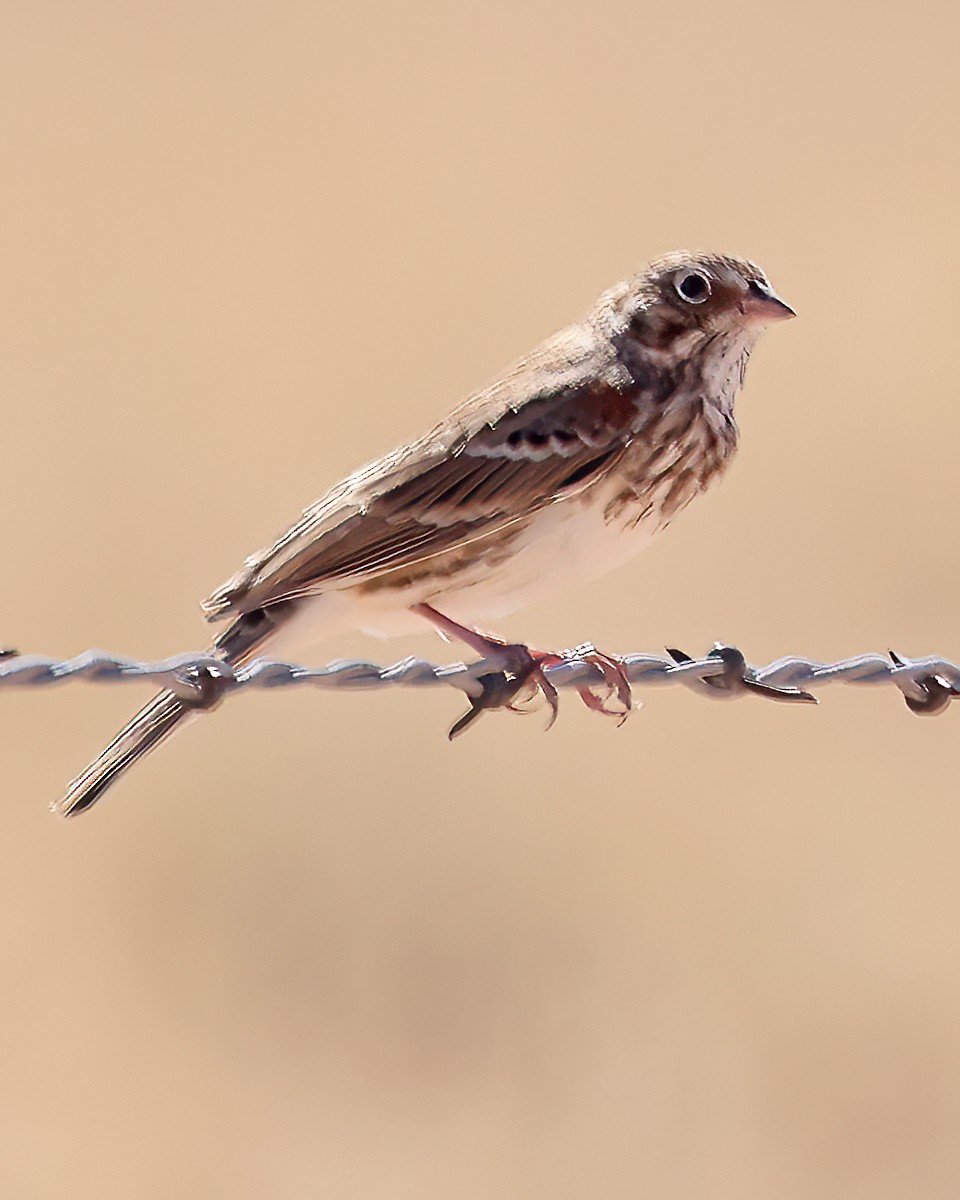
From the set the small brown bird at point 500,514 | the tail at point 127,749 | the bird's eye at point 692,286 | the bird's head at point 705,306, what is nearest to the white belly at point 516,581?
the small brown bird at point 500,514

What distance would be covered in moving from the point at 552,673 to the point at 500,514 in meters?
0.68

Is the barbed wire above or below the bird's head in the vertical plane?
below

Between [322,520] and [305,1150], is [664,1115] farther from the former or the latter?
[322,520]

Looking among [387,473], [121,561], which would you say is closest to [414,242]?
[121,561]

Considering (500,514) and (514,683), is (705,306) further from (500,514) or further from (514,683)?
(514,683)

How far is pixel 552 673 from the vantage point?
18.8 ft

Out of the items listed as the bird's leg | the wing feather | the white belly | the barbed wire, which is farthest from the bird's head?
the barbed wire

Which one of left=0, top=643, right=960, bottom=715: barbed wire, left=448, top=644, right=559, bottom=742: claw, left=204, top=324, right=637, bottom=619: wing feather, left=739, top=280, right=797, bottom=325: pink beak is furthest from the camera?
left=739, top=280, right=797, bottom=325: pink beak

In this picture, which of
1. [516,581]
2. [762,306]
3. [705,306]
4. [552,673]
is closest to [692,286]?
[705,306]

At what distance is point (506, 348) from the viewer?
1655 cm

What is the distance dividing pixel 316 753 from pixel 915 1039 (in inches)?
146

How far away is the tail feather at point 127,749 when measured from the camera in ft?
19.5

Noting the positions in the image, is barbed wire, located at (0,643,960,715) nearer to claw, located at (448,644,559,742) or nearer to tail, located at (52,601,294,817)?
claw, located at (448,644,559,742)

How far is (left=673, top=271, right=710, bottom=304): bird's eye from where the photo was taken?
21.8 feet
